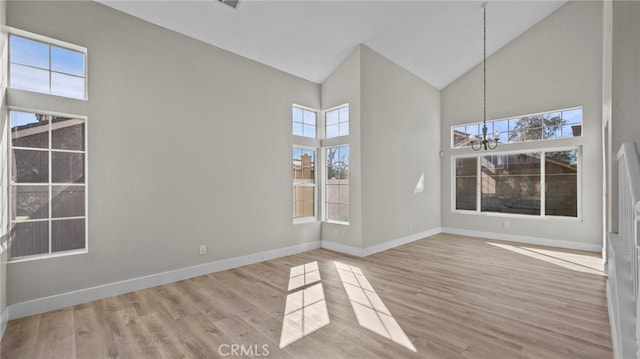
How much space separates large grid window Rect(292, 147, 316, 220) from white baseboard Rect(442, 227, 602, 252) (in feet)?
12.4

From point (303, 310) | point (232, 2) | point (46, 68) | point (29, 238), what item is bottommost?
point (303, 310)

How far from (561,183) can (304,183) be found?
5128 millimetres

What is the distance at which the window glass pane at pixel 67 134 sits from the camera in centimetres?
302

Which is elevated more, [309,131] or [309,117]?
[309,117]

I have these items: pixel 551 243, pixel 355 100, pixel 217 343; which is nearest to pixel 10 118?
pixel 217 343

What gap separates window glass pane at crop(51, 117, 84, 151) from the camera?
3.02m

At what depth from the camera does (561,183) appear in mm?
5680

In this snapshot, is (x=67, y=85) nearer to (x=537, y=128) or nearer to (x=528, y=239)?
(x=537, y=128)

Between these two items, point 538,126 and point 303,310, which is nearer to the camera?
point 303,310

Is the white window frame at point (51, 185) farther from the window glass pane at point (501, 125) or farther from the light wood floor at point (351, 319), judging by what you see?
the window glass pane at point (501, 125)

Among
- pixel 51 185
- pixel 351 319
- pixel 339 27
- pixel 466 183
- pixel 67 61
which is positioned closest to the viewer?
pixel 351 319

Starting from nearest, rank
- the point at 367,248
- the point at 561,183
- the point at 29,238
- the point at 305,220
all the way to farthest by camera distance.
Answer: the point at 29,238, the point at 367,248, the point at 305,220, the point at 561,183

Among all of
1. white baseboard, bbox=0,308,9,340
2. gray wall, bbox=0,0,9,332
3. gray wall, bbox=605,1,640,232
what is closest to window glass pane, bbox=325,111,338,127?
gray wall, bbox=605,1,640,232

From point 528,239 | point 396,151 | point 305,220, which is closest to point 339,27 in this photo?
point 396,151
